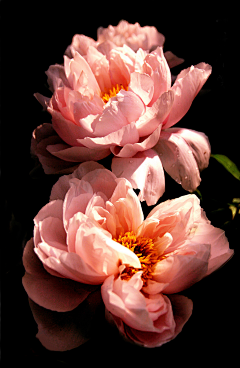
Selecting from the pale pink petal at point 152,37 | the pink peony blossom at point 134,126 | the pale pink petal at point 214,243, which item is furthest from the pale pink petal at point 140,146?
the pale pink petal at point 152,37

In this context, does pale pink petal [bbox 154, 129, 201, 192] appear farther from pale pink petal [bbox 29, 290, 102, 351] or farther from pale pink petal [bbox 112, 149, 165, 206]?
pale pink petal [bbox 29, 290, 102, 351]

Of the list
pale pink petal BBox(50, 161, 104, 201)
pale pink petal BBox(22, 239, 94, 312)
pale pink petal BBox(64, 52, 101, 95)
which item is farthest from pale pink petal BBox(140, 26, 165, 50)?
pale pink petal BBox(22, 239, 94, 312)

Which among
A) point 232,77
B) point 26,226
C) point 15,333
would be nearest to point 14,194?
point 26,226

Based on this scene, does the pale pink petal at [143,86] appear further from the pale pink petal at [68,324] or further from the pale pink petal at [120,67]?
the pale pink petal at [68,324]

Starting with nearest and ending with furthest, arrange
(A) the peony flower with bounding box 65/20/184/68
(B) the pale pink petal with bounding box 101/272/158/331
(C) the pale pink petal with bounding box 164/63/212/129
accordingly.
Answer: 1. (B) the pale pink petal with bounding box 101/272/158/331
2. (C) the pale pink petal with bounding box 164/63/212/129
3. (A) the peony flower with bounding box 65/20/184/68

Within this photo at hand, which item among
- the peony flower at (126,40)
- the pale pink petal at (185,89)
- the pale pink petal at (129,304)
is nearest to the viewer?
the pale pink petal at (129,304)

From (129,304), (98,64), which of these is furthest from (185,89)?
(129,304)
